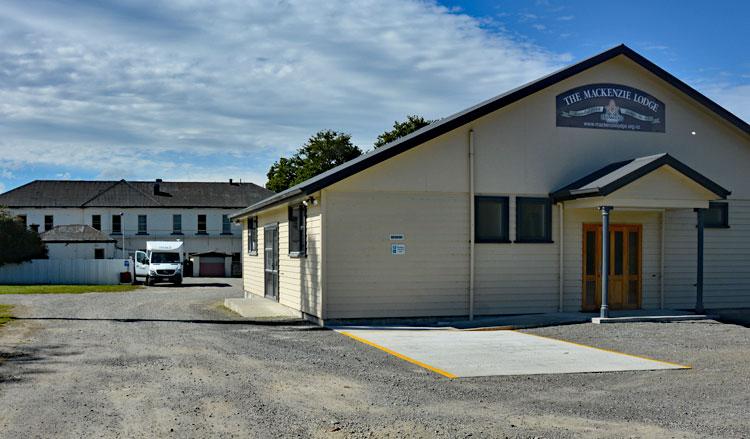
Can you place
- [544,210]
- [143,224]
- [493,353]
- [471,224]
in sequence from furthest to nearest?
[143,224] < [544,210] < [471,224] < [493,353]

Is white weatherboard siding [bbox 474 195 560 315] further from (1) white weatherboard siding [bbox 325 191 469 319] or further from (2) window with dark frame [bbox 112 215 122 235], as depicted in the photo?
(2) window with dark frame [bbox 112 215 122 235]

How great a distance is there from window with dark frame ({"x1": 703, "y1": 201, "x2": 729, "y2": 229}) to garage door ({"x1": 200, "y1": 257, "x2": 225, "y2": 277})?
46.1 m

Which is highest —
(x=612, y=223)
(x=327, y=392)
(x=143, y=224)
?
(x=612, y=223)

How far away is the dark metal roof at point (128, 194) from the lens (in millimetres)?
65312

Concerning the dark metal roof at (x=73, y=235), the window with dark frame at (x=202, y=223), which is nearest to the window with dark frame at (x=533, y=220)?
the dark metal roof at (x=73, y=235)

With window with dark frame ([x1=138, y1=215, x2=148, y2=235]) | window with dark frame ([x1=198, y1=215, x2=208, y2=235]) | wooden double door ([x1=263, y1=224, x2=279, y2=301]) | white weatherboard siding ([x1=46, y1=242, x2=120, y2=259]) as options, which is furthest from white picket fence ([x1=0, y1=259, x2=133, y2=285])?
wooden double door ([x1=263, y1=224, x2=279, y2=301])

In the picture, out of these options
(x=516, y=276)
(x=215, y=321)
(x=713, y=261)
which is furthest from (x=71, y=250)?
(x=713, y=261)

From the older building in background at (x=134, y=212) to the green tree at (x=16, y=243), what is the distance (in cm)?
1365

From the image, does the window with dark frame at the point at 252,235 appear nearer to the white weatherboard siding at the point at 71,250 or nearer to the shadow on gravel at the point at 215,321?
the shadow on gravel at the point at 215,321

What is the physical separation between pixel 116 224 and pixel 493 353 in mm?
56744

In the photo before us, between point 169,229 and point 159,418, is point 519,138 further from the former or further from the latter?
point 169,229

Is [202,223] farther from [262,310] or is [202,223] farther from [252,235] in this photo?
[262,310]

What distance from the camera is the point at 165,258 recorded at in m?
43.9

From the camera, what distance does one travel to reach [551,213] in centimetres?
1912
